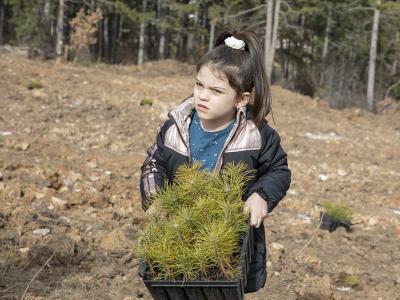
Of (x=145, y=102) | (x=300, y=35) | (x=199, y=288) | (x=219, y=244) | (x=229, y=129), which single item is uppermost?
(x=300, y=35)

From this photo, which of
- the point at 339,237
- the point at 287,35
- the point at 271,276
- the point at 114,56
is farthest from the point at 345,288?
the point at 114,56

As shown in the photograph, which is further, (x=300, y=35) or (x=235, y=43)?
(x=300, y=35)

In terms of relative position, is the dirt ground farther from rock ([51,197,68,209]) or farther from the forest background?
the forest background

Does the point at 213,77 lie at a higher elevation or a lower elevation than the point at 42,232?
higher

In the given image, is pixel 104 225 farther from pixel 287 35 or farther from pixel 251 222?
pixel 287 35

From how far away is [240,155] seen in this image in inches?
91.3

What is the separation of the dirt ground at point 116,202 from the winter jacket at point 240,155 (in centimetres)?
125

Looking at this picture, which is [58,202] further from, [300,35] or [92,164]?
[300,35]

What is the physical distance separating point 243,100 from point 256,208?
1.60 feet

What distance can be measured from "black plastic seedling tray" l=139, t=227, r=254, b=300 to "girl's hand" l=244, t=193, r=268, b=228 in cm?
19

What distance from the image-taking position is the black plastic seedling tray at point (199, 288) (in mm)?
1773

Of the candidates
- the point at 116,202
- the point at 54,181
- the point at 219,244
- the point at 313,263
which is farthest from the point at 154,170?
the point at 54,181

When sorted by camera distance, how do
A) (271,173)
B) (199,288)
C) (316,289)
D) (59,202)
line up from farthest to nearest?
1. (59,202)
2. (316,289)
3. (271,173)
4. (199,288)

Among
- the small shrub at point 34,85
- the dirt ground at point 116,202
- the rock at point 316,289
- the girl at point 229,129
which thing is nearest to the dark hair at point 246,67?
the girl at point 229,129
